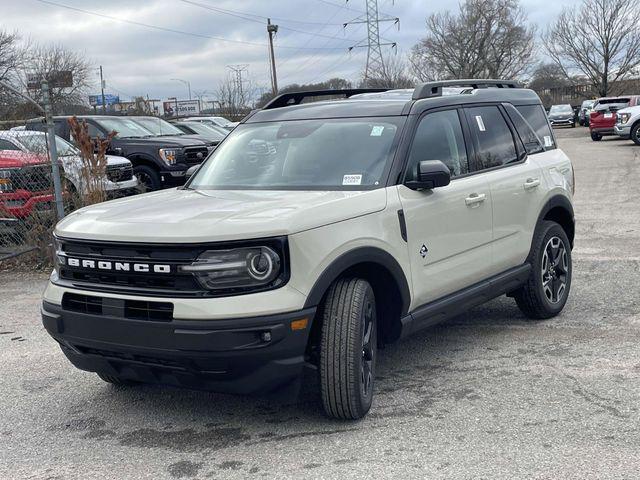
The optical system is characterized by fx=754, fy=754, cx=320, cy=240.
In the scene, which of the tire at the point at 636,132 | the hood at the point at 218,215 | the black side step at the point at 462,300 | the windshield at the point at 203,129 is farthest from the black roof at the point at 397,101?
the tire at the point at 636,132

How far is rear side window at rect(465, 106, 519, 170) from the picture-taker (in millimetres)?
5449

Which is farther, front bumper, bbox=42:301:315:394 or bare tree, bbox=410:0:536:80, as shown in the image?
bare tree, bbox=410:0:536:80

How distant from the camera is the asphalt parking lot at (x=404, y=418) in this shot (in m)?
3.66

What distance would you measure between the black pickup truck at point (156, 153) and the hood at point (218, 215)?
864 cm

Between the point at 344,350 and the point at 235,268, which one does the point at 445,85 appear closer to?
the point at 344,350

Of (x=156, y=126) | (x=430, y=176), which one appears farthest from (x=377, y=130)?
(x=156, y=126)

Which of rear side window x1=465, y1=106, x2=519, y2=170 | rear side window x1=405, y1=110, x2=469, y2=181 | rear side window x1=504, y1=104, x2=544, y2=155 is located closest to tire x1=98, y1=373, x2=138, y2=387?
rear side window x1=405, y1=110, x2=469, y2=181

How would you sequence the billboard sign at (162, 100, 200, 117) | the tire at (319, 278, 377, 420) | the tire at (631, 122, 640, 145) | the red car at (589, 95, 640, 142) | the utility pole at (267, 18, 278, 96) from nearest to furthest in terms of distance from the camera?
the tire at (319, 278, 377, 420)
the tire at (631, 122, 640, 145)
the red car at (589, 95, 640, 142)
the utility pole at (267, 18, 278, 96)
the billboard sign at (162, 100, 200, 117)

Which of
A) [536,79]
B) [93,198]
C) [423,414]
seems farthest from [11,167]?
[536,79]

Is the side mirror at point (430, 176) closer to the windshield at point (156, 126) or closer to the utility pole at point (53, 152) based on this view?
the utility pole at point (53, 152)

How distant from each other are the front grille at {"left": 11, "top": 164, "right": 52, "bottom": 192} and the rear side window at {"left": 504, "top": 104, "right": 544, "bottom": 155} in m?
5.82

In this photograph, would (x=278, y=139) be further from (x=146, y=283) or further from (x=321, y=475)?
(x=321, y=475)

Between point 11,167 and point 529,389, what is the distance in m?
7.11

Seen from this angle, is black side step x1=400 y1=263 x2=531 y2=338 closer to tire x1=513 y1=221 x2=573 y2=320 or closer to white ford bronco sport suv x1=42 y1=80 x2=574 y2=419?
white ford bronco sport suv x1=42 y1=80 x2=574 y2=419
